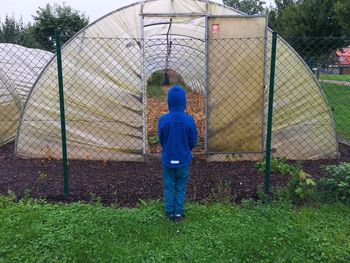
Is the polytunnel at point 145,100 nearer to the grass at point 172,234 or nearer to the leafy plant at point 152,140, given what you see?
the leafy plant at point 152,140

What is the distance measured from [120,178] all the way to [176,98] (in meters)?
2.27

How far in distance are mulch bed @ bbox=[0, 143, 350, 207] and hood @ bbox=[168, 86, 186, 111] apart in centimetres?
147

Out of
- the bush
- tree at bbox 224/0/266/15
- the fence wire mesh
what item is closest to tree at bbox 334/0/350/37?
the fence wire mesh

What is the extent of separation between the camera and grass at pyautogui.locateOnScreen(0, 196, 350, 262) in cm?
366

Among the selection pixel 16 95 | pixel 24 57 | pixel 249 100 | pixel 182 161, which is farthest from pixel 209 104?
pixel 24 57

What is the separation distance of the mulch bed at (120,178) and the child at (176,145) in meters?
0.74

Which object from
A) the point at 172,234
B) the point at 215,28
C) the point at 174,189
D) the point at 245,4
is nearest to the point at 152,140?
the point at 215,28

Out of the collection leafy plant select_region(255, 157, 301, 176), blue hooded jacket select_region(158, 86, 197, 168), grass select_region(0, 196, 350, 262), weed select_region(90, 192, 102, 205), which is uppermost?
blue hooded jacket select_region(158, 86, 197, 168)

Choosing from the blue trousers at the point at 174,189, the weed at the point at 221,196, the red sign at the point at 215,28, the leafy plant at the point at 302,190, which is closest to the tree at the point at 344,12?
the red sign at the point at 215,28

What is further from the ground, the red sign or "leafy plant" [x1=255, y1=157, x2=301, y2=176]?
the red sign

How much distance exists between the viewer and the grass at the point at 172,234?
366 centimetres

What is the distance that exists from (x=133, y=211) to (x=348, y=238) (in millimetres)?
2340

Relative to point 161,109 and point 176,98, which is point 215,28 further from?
point 161,109

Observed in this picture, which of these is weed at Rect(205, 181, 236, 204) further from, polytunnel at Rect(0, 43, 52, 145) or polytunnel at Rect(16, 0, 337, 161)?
polytunnel at Rect(0, 43, 52, 145)
